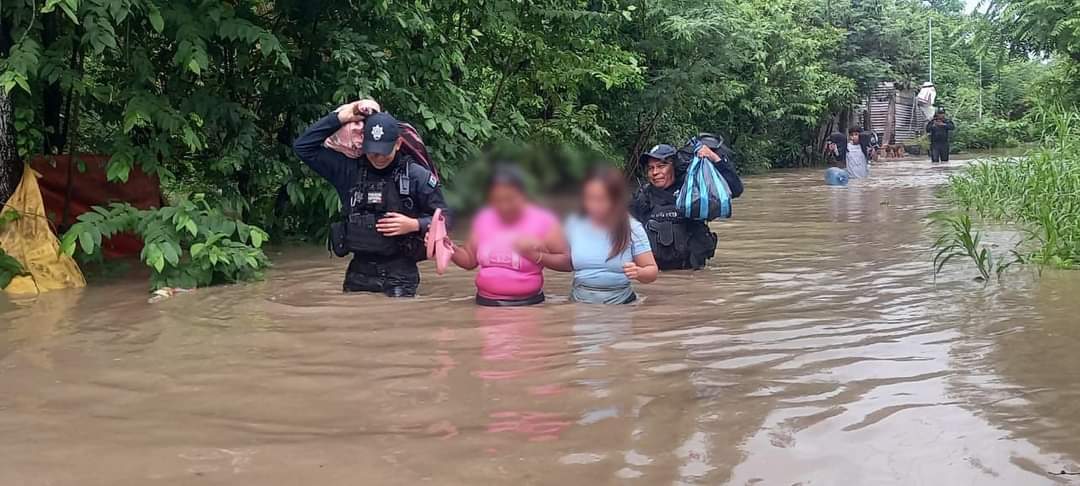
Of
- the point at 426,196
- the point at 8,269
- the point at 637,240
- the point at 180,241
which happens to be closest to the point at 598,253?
the point at 637,240

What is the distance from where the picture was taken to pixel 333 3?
29.0ft

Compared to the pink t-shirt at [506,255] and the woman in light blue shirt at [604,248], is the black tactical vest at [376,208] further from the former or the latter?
the woman in light blue shirt at [604,248]

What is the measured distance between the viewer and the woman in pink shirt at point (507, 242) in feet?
16.4

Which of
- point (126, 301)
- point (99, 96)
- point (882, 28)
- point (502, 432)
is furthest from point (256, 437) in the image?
point (882, 28)

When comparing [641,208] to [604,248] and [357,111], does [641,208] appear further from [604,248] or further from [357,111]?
[357,111]

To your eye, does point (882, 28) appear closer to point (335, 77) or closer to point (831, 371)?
point (335, 77)

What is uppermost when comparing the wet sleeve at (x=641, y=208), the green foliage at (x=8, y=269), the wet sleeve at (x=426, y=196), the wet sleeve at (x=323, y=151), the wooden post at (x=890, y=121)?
the wooden post at (x=890, y=121)

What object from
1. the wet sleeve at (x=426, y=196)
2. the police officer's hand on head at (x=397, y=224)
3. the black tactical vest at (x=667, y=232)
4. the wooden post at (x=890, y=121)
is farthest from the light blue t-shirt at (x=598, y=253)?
the wooden post at (x=890, y=121)

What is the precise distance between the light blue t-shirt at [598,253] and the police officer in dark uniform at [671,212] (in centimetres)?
166

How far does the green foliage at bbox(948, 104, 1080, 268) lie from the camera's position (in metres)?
7.00

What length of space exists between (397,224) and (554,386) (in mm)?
2224

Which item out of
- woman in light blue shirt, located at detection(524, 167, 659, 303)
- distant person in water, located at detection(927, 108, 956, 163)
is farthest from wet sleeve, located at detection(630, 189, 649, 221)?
distant person in water, located at detection(927, 108, 956, 163)

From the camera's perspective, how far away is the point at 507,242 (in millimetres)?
5527

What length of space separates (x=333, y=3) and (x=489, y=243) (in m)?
4.21
